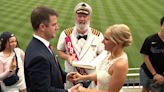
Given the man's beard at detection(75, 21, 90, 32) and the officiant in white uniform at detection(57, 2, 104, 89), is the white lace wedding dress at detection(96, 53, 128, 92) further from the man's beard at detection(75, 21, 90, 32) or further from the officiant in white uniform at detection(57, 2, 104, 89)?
the man's beard at detection(75, 21, 90, 32)

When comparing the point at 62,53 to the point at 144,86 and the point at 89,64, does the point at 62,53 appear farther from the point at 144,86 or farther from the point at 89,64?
the point at 144,86

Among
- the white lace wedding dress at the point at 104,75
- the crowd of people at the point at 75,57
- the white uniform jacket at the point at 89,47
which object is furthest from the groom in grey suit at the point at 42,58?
the white uniform jacket at the point at 89,47

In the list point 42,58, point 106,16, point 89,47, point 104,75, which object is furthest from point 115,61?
point 106,16

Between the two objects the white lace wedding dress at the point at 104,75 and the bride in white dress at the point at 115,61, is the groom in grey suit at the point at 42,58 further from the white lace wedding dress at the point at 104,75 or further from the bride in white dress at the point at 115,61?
the white lace wedding dress at the point at 104,75

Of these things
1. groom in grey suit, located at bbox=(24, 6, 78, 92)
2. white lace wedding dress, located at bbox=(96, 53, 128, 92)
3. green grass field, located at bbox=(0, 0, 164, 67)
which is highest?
groom in grey suit, located at bbox=(24, 6, 78, 92)

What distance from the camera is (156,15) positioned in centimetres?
2088

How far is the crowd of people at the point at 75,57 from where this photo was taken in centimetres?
395

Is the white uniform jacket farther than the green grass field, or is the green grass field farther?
the green grass field

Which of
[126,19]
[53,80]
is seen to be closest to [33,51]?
[53,80]

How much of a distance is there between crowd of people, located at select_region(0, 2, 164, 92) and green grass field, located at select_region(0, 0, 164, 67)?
520 centimetres

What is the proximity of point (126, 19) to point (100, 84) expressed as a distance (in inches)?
631

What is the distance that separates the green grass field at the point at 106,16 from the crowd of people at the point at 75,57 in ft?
17.1

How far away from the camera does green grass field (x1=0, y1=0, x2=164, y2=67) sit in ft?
51.5

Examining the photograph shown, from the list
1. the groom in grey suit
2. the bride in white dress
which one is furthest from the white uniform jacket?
the groom in grey suit
